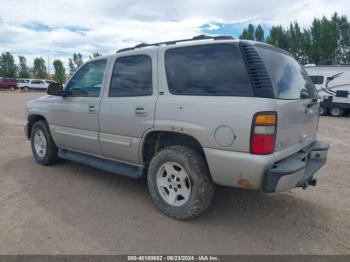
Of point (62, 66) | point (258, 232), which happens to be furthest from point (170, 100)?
point (62, 66)

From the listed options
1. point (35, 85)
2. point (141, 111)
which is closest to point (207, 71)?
point (141, 111)

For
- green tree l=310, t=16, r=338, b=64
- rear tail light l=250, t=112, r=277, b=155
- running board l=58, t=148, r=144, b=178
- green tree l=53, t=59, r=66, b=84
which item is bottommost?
running board l=58, t=148, r=144, b=178

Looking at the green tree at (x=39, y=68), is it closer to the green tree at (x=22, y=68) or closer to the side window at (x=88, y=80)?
the green tree at (x=22, y=68)

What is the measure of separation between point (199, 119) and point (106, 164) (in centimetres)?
185

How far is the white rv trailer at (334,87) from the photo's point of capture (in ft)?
51.6

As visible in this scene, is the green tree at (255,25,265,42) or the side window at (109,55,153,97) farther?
the green tree at (255,25,265,42)

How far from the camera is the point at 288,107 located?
3.13 metres

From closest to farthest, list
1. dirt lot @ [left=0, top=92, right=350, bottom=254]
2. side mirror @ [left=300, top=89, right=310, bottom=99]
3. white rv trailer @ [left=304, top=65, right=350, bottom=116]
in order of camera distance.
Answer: dirt lot @ [left=0, top=92, right=350, bottom=254] → side mirror @ [left=300, top=89, right=310, bottom=99] → white rv trailer @ [left=304, top=65, right=350, bottom=116]

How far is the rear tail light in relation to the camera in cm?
290

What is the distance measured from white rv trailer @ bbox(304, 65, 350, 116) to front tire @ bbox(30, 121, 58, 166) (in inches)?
A: 584

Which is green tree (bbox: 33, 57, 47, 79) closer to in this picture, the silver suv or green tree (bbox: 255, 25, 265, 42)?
green tree (bbox: 255, 25, 265, 42)

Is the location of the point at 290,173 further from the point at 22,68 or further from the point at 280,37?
the point at 22,68

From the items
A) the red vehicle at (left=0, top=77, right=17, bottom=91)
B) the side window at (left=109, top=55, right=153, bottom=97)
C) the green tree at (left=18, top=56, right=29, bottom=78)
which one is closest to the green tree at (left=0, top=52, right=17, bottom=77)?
the green tree at (left=18, top=56, right=29, bottom=78)

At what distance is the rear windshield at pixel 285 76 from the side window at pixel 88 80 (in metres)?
2.39
